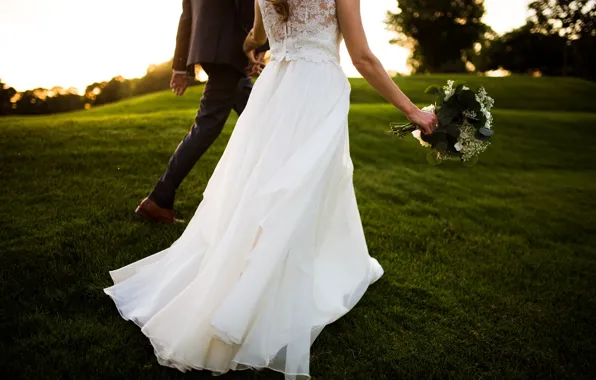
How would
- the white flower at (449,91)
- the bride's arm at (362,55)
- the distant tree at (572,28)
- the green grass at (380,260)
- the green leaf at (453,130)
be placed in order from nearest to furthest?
the bride's arm at (362,55)
the green grass at (380,260)
the green leaf at (453,130)
the white flower at (449,91)
the distant tree at (572,28)

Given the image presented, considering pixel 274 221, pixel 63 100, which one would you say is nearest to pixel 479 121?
pixel 274 221

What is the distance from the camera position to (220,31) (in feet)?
13.7

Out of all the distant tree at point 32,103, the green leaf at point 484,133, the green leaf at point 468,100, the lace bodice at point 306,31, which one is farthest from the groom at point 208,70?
the distant tree at point 32,103

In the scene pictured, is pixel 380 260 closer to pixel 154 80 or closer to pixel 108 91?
pixel 108 91

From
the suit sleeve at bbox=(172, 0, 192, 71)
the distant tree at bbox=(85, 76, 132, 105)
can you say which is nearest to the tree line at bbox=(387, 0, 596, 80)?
the distant tree at bbox=(85, 76, 132, 105)

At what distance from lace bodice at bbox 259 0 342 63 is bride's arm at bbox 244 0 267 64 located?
0.31 metres

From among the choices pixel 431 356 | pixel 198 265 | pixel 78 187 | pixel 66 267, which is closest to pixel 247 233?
pixel 198 265

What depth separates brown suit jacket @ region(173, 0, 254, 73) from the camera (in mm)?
4125

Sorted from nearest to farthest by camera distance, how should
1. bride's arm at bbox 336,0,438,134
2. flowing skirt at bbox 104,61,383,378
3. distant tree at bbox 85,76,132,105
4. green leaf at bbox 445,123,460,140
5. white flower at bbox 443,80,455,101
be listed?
flowing skirt at bbox 104,61,383,378, bride's arm at bbox 336,0,438,134, green leaf at bbox 445,123,460,140, white flower at bbox 443,80,455,101, distant tree at bbox 85,76,132,105

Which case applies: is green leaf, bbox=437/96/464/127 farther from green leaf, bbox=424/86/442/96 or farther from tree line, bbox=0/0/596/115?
tree line, bbox=0/0/596/115

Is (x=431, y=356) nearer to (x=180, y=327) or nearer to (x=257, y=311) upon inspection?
(x=257, y=311)

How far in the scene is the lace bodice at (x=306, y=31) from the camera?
2713 mm

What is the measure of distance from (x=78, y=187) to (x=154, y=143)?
2.63 m

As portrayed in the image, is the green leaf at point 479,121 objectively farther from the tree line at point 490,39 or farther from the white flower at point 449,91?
the tree line at point 490,39
